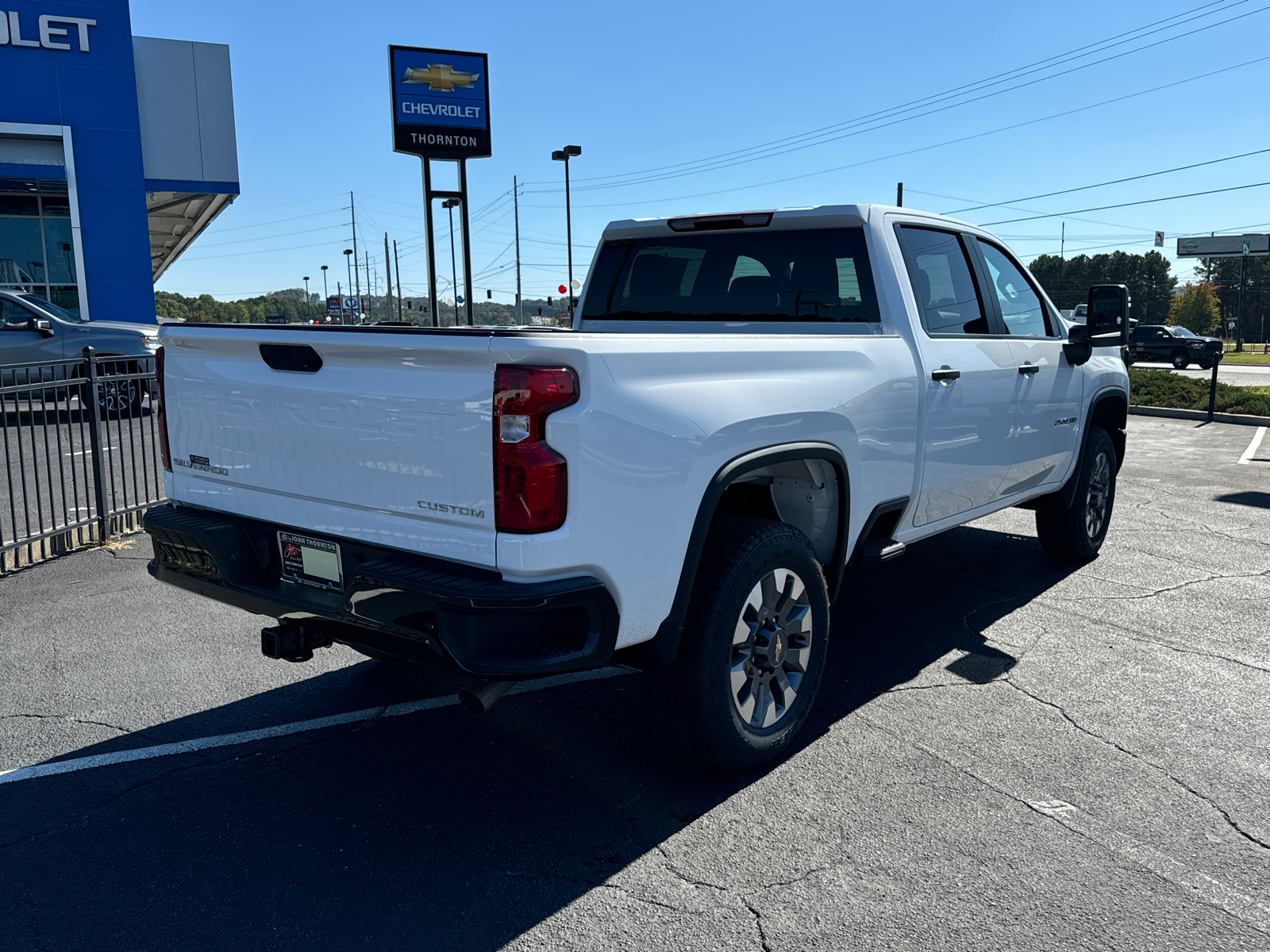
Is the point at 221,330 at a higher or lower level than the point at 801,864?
A: higher

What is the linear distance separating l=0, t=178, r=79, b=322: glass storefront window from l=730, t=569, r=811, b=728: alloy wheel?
2287cm

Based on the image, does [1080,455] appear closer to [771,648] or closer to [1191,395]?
[771,648]

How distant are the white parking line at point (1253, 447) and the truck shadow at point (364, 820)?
9010 mm

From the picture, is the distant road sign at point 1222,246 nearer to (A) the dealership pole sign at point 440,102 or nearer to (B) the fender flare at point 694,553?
(A) the dealership pole sign at point 440,102

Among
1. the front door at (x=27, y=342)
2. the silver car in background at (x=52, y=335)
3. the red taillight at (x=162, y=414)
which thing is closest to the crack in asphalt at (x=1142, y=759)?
the red taillight at (x=162, y=414)

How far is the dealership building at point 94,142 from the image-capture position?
20688 mm

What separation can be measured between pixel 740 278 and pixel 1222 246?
57144 mm

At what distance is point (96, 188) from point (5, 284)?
303 cm

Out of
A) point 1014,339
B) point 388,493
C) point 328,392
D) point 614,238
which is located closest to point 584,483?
point 388,493

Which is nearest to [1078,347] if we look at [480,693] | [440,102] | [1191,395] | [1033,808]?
[1033,808]

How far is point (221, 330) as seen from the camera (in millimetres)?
3443

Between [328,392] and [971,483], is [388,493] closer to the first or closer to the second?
[328,392]

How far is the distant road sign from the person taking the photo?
25.4 metres

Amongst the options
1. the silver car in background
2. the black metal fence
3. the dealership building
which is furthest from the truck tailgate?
the dealership building
